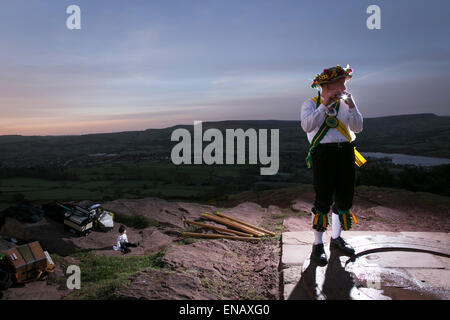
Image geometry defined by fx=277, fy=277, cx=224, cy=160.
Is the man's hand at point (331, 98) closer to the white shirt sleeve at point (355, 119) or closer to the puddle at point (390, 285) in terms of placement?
the white shirt sleeve at point (355, 119)

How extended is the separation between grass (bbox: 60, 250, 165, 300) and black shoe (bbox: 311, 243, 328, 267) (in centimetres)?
222

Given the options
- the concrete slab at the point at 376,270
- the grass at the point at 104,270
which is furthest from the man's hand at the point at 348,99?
the grass at the point at 104,270

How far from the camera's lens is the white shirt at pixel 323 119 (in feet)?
12.0

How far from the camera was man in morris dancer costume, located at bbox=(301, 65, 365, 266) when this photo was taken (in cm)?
371

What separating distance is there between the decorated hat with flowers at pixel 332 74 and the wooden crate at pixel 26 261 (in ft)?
16.3

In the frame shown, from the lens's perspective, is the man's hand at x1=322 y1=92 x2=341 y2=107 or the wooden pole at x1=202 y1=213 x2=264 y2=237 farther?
the wooden pole at x1=202 y1=213 x2=264 y2=237

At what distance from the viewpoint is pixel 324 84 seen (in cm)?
380

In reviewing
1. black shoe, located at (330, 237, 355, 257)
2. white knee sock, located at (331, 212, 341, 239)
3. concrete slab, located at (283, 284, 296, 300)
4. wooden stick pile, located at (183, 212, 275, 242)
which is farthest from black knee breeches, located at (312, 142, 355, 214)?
wooden stick pile, located at (183, 212, 275, 242)

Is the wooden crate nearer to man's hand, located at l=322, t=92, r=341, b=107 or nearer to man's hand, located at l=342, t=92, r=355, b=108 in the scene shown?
man's hand, located at l=322, t=92, r=341, b=107

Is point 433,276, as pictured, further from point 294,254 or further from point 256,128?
point 256,128

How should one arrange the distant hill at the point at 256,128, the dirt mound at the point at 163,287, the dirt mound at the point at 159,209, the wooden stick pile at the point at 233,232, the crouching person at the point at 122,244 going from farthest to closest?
the distant hill at the point at 256,128 < the dirt mound at the point at 159,209 < the crouching person at the point at 122,244 < the wooden stick pile at the point at 233,232 < the dirt mound at the point at 163,287

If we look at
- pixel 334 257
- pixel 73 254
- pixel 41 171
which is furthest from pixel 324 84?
pixel 41 171
